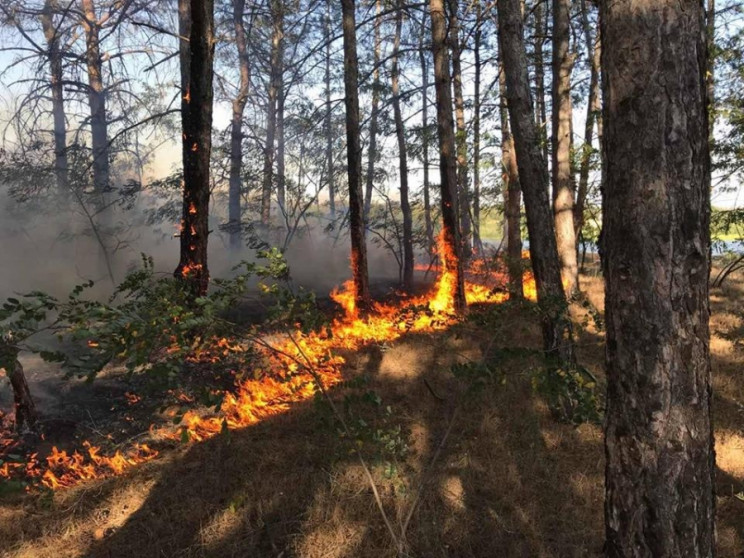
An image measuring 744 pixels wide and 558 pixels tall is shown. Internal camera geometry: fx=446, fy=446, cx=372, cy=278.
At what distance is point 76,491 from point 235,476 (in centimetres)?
175

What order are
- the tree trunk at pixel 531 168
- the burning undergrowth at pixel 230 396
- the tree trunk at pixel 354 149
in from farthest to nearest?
the tree trunk at pixel 354 149 < the tree trunk at pixel 531 168 < the burning undergrowth at pixel 230 396

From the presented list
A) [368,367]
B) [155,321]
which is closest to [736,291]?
[368,367]

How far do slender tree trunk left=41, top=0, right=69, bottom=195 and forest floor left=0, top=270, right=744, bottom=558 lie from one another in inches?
428

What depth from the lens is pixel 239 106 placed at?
19.7m

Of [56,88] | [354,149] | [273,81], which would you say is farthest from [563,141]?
[56,88]

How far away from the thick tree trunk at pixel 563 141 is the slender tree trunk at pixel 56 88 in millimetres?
11858

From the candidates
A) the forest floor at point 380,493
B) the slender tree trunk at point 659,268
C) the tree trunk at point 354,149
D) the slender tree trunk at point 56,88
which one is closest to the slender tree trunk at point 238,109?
the slender tree trunk at point 56,88

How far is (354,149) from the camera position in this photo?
35.8 feet

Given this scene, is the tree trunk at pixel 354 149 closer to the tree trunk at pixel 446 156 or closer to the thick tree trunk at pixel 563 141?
the tree trunk at pixel 446 156

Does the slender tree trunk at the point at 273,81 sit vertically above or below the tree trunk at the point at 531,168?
above

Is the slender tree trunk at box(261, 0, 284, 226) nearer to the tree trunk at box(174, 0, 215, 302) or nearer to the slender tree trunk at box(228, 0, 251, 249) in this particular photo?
the slender tree trunk at box(228, 0, 251, 249)

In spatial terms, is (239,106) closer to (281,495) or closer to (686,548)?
(281,495)

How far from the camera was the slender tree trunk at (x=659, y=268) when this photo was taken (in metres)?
1.96

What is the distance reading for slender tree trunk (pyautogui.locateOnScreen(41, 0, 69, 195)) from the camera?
12.2 meters
